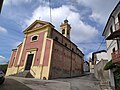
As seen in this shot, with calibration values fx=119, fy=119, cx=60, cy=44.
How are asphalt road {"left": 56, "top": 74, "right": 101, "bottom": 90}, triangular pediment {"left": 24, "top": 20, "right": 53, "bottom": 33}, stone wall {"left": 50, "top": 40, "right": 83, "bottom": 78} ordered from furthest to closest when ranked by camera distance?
triangular pediment {"left": 24, "top": 20, "right": 53, "bottom": 33} < stone wall {"left": 50, "top": 40, "right": 83, "bottom": 78} < asphalt road {"left": 56, "top": 74, "right": 101, "bottom": 90}

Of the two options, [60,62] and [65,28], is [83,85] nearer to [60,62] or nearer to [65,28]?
[60,62]

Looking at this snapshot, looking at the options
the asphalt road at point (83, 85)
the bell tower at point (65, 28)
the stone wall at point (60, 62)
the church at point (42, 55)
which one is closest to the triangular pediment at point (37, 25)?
the church at point (42, 55)

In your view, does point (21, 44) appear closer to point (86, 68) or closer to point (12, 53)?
point (12, 53)

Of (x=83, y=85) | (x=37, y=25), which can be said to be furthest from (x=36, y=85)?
(x=37, y=25)

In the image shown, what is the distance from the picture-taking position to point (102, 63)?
1717 centimetres

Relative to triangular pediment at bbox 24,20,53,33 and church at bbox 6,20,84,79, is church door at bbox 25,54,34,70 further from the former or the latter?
triangular pediment at bbox 24,20,53,33

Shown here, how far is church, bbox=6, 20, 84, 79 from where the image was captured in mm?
17859

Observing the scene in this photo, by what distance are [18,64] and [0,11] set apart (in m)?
17.4

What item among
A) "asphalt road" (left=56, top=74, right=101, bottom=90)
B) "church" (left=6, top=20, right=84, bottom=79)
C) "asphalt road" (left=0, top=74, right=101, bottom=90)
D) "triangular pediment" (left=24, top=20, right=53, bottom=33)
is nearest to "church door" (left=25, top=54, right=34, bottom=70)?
"church" (left=6, top=20, right=84, bottom=79)

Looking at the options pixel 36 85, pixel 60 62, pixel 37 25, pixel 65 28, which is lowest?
pixel 36 85

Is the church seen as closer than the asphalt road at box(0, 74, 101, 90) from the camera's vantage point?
No

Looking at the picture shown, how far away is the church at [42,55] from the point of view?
17.9 metres

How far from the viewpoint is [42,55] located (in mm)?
18859

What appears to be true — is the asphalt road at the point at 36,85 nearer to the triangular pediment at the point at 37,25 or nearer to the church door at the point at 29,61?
the church door at the point at 29,61
